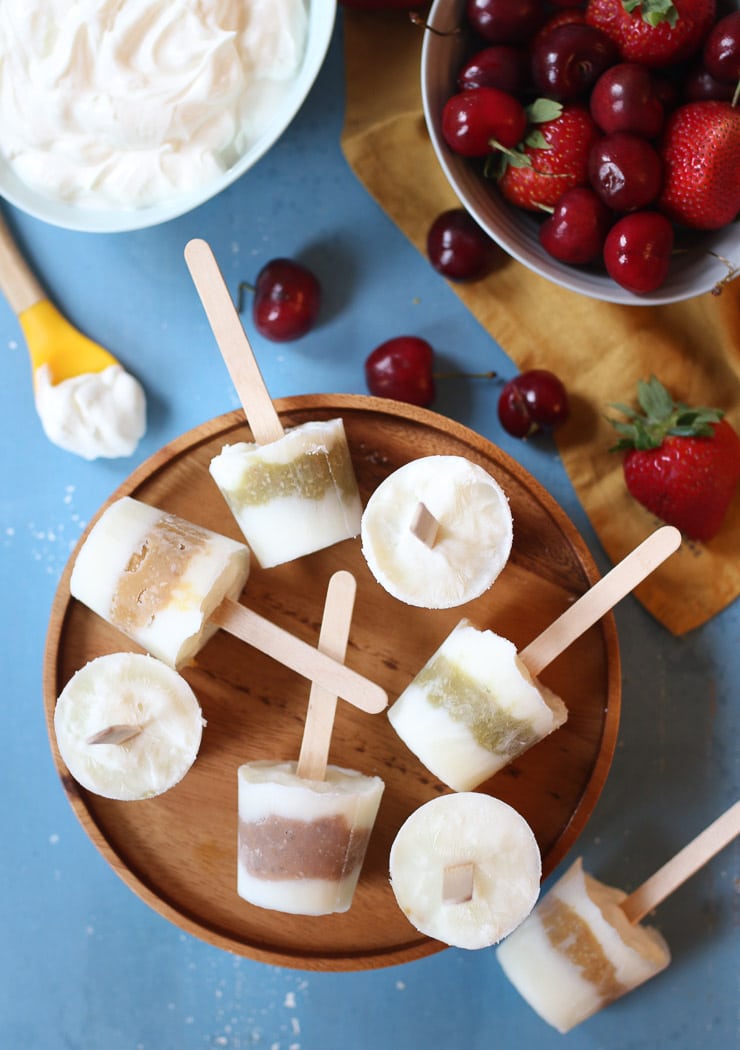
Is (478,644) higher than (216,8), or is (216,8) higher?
(216,8)

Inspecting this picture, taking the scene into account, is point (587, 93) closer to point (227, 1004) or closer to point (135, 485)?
point (135, 485)

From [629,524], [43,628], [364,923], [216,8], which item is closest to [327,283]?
[216,8]

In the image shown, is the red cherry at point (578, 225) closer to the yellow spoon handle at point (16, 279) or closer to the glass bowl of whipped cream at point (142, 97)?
the glass bowl of whipped cream at point (142, 97)

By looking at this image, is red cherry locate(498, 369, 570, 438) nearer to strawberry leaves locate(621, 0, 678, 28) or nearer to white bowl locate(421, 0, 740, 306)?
white bowl locate(421, 0, 740, 306)

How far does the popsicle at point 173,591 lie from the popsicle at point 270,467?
0.22ft

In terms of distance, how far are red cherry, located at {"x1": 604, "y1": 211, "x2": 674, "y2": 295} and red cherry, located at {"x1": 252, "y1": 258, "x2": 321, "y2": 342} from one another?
53 cm

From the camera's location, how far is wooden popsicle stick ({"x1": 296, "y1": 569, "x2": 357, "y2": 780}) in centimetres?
128

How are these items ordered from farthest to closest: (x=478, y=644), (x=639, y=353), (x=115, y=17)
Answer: (x=639, y=353), (x=115, y=17), (x=478, y=644)

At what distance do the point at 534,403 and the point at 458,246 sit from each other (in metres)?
0.30

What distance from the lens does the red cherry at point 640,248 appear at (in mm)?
1329

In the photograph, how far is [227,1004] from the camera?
1674 millimetres

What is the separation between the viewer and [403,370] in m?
1.59

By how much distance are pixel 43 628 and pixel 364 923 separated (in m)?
0.79

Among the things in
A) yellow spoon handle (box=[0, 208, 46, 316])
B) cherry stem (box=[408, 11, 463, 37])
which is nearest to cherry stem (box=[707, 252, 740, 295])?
cherry stem (box=[408, 11, 463, 37])
